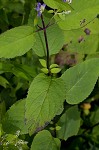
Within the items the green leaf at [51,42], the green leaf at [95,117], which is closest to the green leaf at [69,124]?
the green leaf at [95,117]

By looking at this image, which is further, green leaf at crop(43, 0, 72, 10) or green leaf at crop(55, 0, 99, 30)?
green leaf at crop(55, 0, 99, 30)

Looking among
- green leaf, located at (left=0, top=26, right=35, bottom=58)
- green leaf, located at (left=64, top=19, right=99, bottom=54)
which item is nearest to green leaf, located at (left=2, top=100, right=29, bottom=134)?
green leaf, located at (left=0, top=26, right=35, bottom=58)

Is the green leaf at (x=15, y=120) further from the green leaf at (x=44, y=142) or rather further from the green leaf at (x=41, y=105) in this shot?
the green leaf at (x=41, y=105)

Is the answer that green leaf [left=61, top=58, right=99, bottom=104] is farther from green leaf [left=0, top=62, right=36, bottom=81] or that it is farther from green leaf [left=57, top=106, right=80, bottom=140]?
green leaf [left=57, top=106, right=80, bottom=140]

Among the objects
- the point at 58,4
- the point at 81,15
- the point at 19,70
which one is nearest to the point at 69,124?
the point at 19,70

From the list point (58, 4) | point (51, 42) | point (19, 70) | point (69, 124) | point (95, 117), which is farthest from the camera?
point (95, 117)

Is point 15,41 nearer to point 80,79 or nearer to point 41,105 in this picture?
point 41,105
